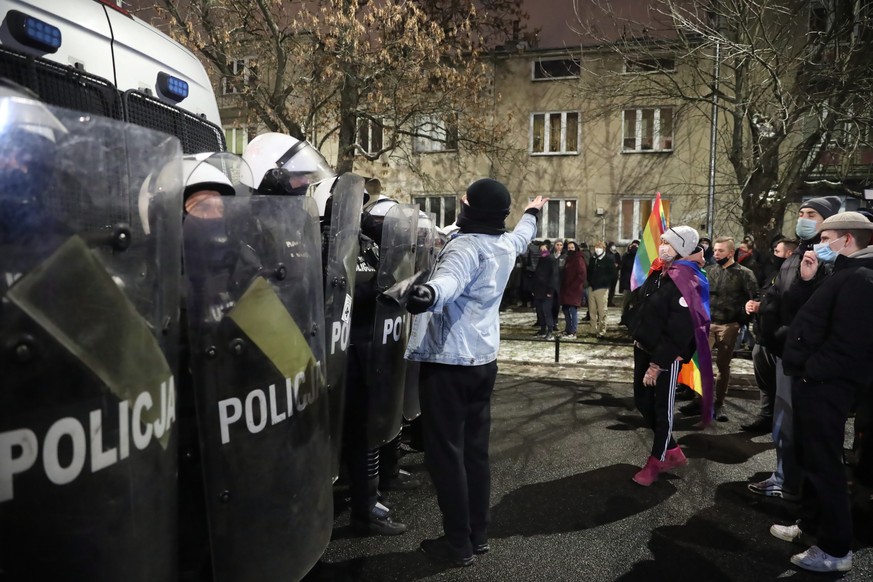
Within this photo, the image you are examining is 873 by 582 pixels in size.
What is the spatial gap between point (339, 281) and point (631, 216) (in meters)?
19.5

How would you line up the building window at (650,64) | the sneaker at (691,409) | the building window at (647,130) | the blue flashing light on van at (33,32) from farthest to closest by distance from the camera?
the building window at (647,130), the building window at (650,64), the sneaker at (691,409), the blue flashing light on van at (33,32)

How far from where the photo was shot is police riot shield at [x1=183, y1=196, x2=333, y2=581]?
173cm

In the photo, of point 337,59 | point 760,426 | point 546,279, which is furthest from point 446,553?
point 337,59

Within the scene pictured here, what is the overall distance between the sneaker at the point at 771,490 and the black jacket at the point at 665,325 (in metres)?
0.95

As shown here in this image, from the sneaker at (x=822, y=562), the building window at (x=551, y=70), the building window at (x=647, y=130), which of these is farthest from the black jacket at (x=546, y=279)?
the building window at (x=551, y=70)

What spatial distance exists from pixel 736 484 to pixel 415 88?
497 inches

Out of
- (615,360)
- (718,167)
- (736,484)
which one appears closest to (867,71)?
(718,167)

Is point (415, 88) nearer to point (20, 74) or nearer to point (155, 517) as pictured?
point (20, 74)

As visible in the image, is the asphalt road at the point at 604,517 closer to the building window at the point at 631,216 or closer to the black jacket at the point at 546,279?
the black jacket at the point at 546,279

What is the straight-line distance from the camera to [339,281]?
2.68 meters

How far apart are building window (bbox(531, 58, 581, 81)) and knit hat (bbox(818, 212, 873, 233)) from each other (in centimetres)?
1883

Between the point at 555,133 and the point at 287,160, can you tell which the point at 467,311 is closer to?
the point at 287,160

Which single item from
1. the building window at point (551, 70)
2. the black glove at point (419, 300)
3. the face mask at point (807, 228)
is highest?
the building window at point (551, 70)

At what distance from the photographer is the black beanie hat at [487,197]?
305 centimetres
